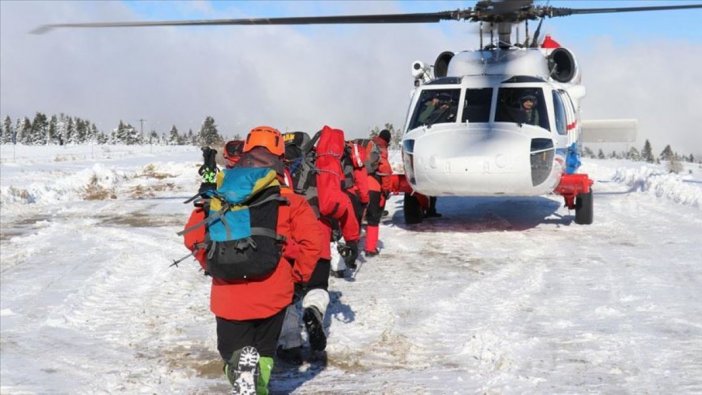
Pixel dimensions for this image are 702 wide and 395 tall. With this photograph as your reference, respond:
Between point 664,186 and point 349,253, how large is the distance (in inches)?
446

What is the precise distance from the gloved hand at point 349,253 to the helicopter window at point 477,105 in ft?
12.2

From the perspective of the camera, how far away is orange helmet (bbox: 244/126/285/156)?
3.81 meters

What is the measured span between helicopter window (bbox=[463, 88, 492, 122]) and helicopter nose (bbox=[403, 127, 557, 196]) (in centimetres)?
38

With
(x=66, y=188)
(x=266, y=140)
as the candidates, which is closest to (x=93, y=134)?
(x=66, y=188)

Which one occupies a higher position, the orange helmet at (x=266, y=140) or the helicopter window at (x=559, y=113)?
the helicopter window at (x=559, y=113)

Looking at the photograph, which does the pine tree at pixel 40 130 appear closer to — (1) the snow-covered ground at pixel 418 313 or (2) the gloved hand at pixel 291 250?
(1) the snow-covered ground at pixel 418 313

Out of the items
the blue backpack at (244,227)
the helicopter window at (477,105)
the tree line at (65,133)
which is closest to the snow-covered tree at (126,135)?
the tree line at (65,133)

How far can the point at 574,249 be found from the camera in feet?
31.0

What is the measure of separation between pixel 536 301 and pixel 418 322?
4.33ft

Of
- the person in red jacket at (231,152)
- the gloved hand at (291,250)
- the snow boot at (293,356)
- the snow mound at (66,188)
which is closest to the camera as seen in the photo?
the gloved hand at (291,250)

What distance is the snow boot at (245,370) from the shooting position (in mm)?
3574

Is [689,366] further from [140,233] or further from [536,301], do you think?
[140,233]

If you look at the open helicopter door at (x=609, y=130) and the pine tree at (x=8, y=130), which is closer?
the open helicopter door at (x=609, y=130)

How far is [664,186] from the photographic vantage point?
53.5 ft
